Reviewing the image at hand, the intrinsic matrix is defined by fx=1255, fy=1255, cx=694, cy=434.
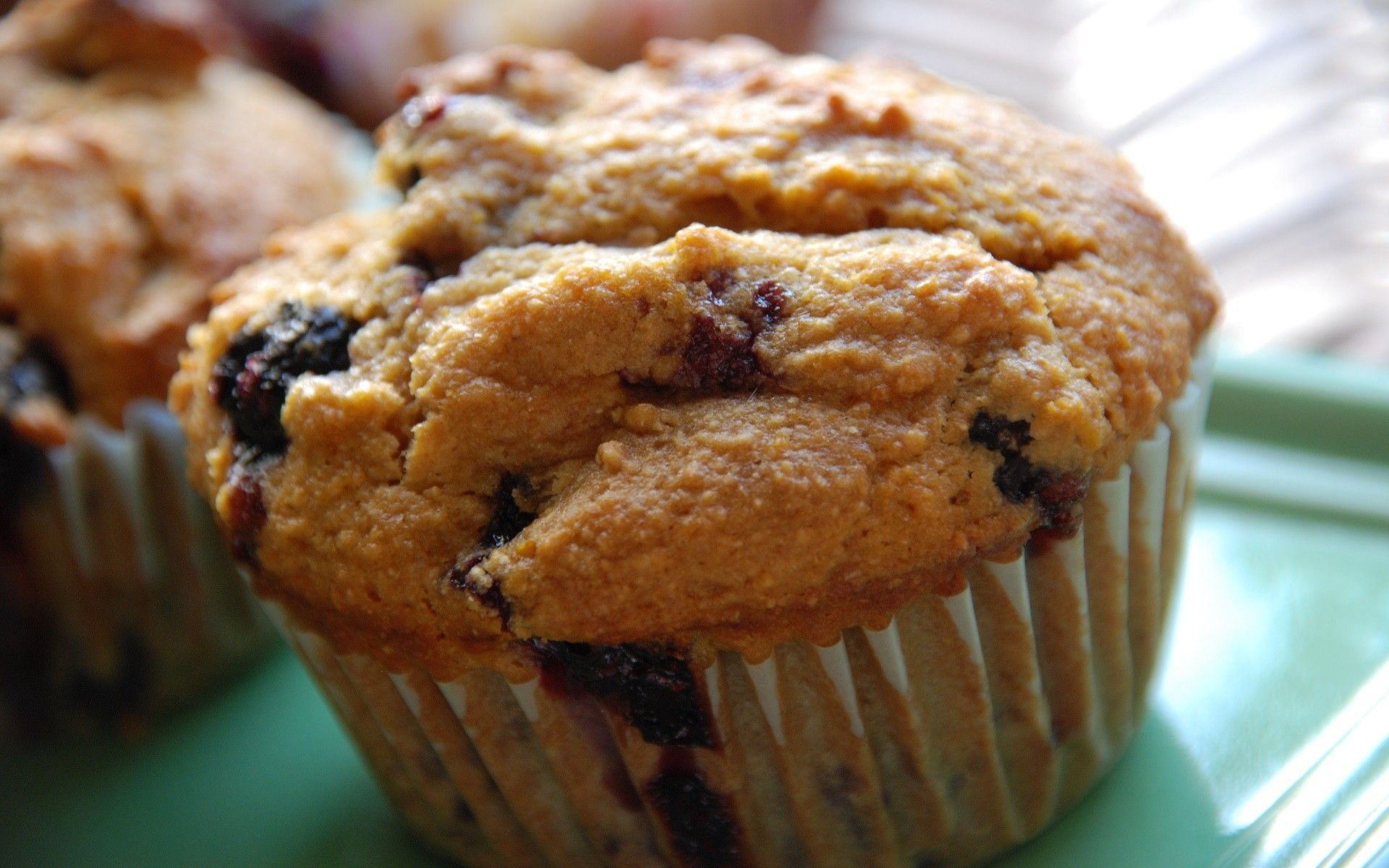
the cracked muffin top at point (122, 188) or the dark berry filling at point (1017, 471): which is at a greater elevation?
the cracked muffin top at point (122, 188)

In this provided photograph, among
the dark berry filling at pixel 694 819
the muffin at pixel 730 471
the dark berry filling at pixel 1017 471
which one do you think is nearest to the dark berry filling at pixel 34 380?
the muffin at pixel 730 471

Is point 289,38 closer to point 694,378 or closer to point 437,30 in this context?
point 437,30

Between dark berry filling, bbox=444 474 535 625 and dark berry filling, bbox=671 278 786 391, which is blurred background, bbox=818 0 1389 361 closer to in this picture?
dark berry filling, bbox=671 278 786 391

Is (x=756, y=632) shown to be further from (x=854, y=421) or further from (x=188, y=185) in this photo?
(x=188, y=185)

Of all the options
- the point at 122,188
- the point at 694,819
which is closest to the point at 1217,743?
the point at 694,819

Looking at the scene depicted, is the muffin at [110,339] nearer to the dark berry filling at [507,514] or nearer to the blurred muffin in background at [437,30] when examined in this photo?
the dark berry filling at [507,514]

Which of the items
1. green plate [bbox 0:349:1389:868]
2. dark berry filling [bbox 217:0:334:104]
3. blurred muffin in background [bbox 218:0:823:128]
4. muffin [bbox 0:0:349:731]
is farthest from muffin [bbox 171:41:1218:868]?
dark berry filling [bbox 217:0:334:104]

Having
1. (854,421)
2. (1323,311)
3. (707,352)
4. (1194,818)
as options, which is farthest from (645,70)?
(1323,311)
